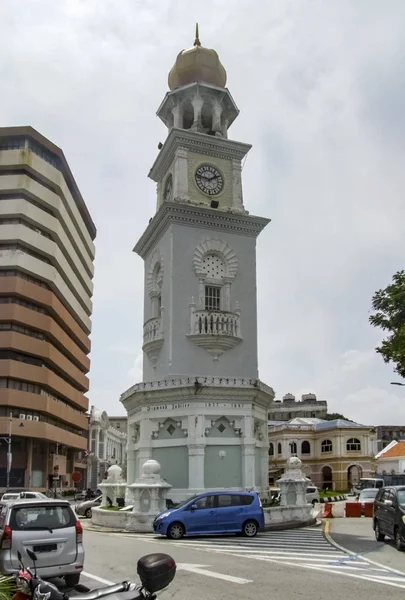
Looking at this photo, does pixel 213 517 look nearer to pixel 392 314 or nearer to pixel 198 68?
pixel 392 314

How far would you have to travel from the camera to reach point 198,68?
3609cm

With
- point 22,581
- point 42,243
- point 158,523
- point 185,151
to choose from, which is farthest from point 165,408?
point 42,243

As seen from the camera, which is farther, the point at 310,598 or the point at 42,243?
the point at 42,243

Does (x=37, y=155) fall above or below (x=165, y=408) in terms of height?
above

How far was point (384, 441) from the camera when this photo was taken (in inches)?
4668

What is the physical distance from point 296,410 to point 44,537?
94963mm

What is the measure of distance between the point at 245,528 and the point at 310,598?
11376 mm

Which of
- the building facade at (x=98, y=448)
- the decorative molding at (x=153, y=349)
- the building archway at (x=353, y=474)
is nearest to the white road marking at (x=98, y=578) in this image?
the decorative molding at (x=153, y=349)

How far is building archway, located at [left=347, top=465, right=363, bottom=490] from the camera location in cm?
7306

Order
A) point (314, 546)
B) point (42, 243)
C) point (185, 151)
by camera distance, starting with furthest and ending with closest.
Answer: point (42, 243) → point (185, 151) → point (314, 546)

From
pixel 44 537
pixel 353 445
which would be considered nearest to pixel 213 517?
pixel 44 537

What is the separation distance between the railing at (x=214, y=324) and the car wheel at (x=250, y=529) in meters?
11.5

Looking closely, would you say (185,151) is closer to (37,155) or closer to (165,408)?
(165,408)

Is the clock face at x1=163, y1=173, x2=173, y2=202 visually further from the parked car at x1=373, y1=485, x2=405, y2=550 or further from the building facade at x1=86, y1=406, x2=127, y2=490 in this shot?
the building facade at x1=86, y1=406, x2=127, y2=490
